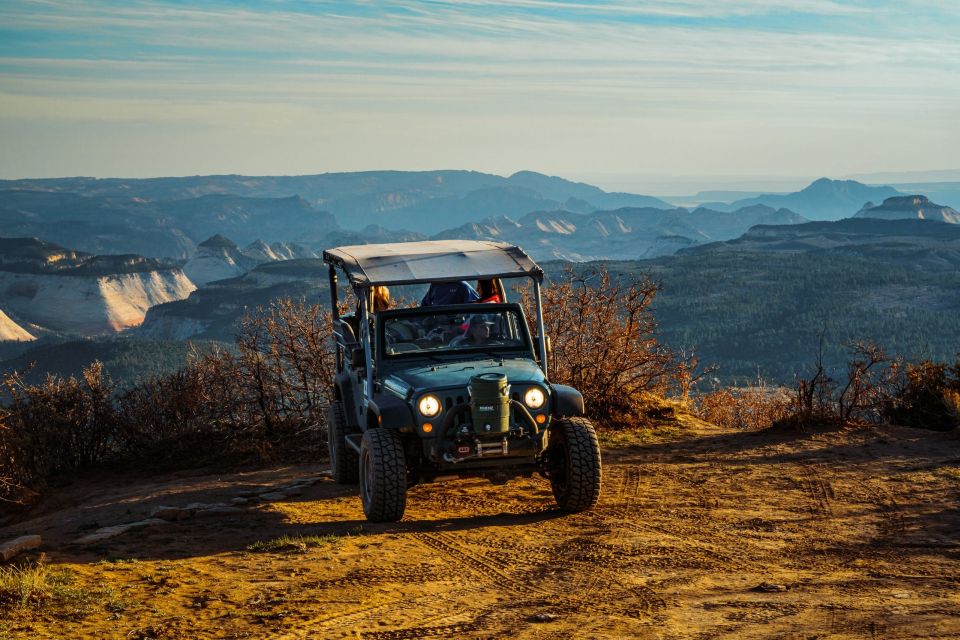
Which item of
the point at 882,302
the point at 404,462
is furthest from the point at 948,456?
the point at 882,302

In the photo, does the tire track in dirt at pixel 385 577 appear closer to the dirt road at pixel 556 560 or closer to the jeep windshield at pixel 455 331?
the dirt road at pixel 556 560

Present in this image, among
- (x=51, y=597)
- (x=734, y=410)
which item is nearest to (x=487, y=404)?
(x=51, y=597)

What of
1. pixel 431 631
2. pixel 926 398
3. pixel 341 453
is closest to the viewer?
pixel 431 631

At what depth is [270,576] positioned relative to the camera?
25.7ft

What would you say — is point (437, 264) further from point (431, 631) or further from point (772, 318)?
point (772, 318)

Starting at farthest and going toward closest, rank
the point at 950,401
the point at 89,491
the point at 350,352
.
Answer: the point at 950,401
the point at 89,491
the point at 350,352

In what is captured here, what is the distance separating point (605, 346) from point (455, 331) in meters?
7.11

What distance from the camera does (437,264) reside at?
9914 mm

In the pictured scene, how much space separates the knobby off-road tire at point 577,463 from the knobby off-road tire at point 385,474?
1.51 meters

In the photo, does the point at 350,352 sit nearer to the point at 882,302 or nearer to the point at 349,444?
the point at 349,444

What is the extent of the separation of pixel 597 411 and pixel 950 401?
16.8 ft

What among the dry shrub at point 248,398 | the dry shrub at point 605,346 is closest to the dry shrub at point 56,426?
the dry shrub at point 248,398

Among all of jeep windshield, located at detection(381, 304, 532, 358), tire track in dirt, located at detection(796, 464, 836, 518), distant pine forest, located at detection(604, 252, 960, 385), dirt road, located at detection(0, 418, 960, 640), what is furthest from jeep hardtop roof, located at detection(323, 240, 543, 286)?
distant pine forest, located at detection(604, 252, 960, 385)

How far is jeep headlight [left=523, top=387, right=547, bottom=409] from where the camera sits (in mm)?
9258
